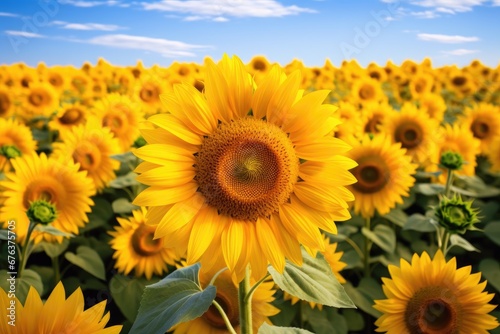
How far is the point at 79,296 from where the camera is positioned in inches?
46.6

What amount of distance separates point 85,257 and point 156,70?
6.32 m

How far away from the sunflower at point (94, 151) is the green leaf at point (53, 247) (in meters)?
0.74

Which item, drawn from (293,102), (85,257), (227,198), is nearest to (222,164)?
(227,198)

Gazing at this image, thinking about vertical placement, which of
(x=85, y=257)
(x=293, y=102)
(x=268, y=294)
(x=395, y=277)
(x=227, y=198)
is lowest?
(x=85, y=257)

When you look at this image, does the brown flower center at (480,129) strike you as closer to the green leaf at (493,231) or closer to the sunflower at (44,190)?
the green leaf at (493,231)

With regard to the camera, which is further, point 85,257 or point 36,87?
point 36,87

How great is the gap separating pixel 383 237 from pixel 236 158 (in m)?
1.96

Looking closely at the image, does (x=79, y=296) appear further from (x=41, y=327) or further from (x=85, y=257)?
(x=85, y=257)

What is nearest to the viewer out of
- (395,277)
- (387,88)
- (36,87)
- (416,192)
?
(395,277)

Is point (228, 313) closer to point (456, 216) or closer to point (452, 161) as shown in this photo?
point (456, 216)

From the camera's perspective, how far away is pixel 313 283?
4.69 ft

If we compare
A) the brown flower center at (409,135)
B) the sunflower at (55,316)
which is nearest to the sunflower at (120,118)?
the brown flower center at (409,135)

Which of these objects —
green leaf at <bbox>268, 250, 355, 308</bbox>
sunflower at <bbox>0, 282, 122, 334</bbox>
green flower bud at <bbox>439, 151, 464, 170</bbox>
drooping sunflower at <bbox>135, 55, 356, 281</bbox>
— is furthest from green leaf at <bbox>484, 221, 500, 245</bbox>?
sunflower at <bbox>0, 282, 122, 334</bbox>

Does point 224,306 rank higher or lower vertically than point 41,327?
lower
